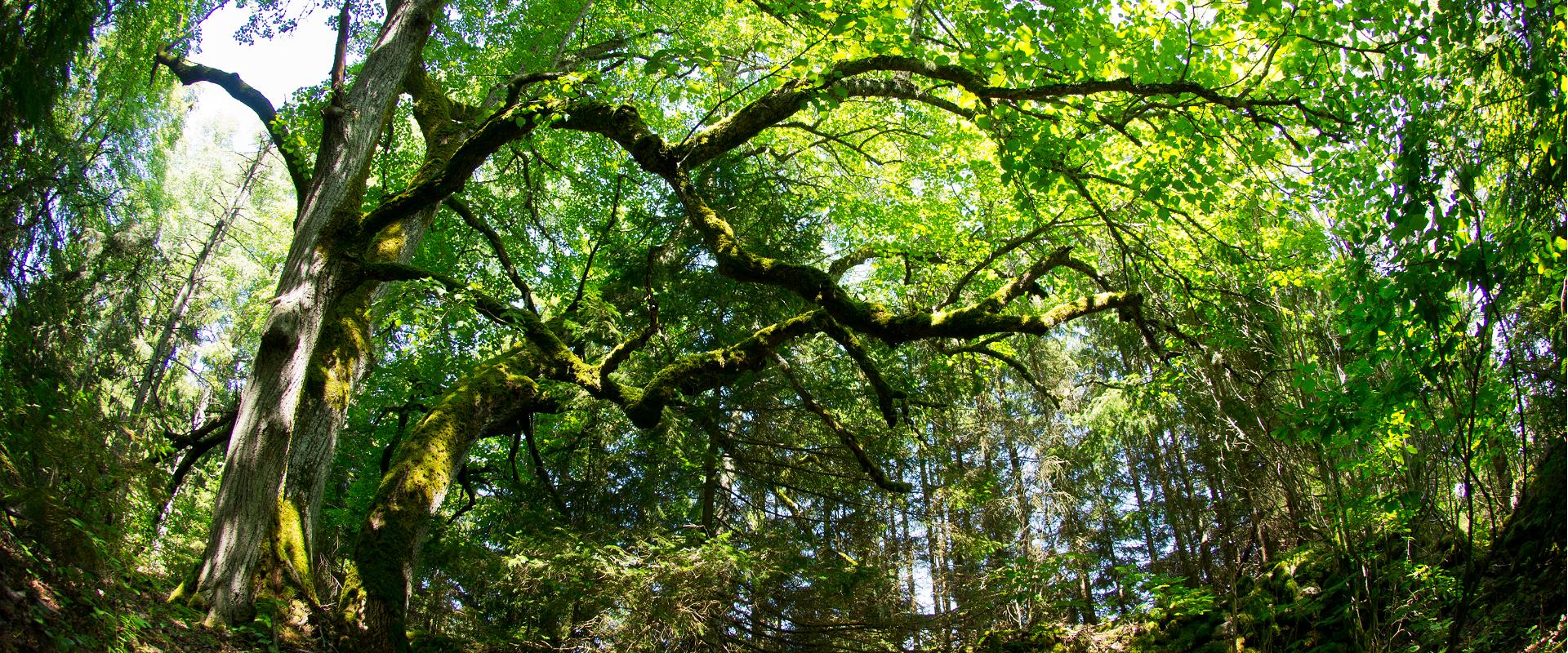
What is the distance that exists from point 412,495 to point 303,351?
3.96 feet

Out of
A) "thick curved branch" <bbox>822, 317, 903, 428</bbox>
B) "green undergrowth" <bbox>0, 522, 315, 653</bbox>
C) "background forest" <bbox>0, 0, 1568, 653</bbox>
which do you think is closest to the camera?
"green undergrowth" <bbox>0, 522, 315, 653</bbox>

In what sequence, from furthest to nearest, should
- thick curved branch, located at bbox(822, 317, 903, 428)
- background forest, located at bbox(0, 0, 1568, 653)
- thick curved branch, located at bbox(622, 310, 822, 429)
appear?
thick curved branch, located at bbox(822, 317, 903, 428), thick curved branch, located at bbox(622, 310, 822, 429), background forest, located at bbox(0, 0, 1568, 653)

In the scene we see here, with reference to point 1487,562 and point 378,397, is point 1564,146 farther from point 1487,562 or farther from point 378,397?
point 378,397

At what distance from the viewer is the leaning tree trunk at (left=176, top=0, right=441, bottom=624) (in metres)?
4.60

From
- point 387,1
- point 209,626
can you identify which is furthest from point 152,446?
point 387,1

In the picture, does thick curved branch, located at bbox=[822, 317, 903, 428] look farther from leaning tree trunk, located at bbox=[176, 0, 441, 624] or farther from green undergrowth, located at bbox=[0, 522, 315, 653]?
green undergrowth, located at bbox=[0, 522, 315, 653]

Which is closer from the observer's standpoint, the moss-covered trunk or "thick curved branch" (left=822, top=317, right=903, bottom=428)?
the moss-covered trunk

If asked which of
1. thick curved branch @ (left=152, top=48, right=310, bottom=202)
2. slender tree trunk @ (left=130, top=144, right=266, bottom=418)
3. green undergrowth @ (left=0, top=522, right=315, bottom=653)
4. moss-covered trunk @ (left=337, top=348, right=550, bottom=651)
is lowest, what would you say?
Result: green undergrowth @ (left=0, top=522, right=315, bottom=653)

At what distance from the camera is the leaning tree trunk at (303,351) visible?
4.60 meters

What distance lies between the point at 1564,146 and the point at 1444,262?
0.46 meters

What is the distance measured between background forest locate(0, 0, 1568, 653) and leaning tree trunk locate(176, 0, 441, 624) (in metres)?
0.03

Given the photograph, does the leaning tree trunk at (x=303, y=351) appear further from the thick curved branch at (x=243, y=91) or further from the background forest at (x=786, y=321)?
the thick curved branch at (x=243, y=91)

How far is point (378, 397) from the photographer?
1191 cm

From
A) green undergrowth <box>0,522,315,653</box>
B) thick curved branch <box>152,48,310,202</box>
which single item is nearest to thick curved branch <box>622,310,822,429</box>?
green undergrowth <box>0,522,315,653</box>
